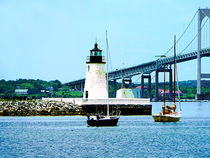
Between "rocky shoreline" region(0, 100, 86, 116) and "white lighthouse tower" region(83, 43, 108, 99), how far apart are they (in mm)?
1771

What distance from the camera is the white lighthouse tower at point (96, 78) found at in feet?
153

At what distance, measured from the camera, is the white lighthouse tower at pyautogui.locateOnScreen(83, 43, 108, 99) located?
46594 millimetres

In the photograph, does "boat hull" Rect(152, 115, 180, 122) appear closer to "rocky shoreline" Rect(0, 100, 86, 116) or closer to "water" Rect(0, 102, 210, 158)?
"water" Rect(0, 102, 210, 158)

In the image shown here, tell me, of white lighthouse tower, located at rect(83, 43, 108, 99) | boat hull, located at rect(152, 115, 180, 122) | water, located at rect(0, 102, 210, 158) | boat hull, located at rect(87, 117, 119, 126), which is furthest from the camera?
white lighthouse tower, located at rect(83, 43, 108, 99)

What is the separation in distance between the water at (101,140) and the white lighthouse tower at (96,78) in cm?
403

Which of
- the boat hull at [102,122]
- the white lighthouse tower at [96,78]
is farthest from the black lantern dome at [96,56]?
the boat hull at [102,122]

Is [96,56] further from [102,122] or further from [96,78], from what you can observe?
[102,122]

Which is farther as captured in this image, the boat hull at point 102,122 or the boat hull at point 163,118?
the boat hull at point 163,118

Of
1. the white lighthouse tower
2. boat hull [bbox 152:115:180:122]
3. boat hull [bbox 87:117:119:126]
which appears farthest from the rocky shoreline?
boat hull [bbox 87:117:119:126]

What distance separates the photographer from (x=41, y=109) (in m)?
48.5

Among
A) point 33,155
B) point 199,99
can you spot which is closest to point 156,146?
point 33,155

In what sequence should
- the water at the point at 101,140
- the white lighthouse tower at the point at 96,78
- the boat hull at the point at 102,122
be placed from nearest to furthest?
the water at the point at 101,140
the boat hull at the point at 102,122
the white lighthouse tower at the point at 96,78

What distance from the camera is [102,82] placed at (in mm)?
46719

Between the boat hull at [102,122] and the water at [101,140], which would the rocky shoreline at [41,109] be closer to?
the water at [101,140]
